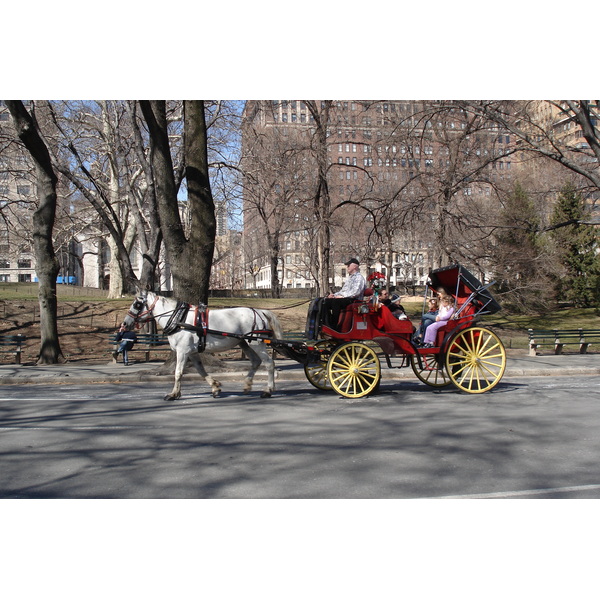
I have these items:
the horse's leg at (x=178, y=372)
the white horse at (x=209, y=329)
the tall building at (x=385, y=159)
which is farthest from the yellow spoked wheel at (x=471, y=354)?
the tall building at (x=385, y=159)

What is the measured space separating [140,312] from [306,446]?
5113 millimetres

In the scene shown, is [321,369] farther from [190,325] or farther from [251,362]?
[190,325]

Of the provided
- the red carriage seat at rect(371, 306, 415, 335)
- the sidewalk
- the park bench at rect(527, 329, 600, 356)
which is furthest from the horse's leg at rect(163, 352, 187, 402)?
the park bench at rect(527, 329, 600, 356)

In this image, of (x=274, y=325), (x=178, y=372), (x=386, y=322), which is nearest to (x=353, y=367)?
(x=386, y=322)

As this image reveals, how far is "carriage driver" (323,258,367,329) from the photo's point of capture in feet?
34.6

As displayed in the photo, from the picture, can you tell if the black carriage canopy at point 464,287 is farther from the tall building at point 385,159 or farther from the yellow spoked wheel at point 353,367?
the tall building at point 385,159

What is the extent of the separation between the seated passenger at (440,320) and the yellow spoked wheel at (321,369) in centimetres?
177

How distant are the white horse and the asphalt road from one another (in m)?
0.55

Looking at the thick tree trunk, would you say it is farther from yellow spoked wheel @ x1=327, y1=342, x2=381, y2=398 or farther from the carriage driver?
yellow spoked wheel @ x1=327, y1=342, x2=381, y2=398

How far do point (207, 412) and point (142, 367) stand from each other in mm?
8168

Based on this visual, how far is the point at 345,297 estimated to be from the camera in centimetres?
1058

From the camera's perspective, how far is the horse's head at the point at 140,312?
1084 cm

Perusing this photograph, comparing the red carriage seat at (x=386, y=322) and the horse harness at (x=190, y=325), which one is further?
the red carriage seat at (x=386, y=322)

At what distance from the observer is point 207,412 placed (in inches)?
371
